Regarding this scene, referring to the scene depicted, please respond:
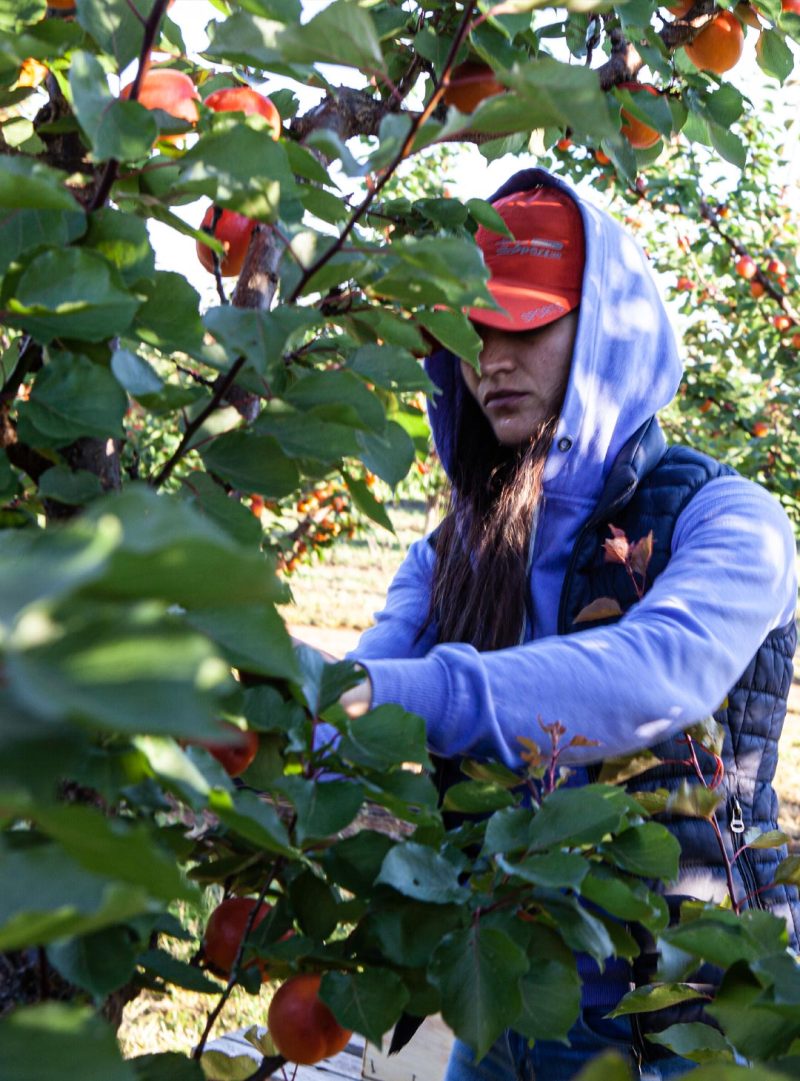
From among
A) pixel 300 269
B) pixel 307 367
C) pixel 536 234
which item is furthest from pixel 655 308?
pixel 300 269

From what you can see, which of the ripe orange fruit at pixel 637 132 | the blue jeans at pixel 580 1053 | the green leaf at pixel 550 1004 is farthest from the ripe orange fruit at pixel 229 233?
the blue jeans at pixel 580 1053

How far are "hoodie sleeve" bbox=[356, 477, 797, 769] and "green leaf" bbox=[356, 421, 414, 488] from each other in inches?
10.4

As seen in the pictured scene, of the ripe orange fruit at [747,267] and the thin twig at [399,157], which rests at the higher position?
the thin twig at [399,157]

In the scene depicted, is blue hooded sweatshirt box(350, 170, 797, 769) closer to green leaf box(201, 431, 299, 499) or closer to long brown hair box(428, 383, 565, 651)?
long brown hair box(428, 383, 565, 651)

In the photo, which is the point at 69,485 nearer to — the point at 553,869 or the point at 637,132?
the point at 553,869

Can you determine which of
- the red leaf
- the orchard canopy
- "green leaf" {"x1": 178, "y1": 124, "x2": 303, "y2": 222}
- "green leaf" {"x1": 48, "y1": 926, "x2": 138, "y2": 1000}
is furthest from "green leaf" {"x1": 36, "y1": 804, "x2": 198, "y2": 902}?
the red leaf

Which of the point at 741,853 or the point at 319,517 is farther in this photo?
the point at 319,517

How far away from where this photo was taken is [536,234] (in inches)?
70.2

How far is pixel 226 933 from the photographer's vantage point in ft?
3.11

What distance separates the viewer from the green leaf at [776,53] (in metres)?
1.41

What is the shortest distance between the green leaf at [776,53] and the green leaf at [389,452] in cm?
84

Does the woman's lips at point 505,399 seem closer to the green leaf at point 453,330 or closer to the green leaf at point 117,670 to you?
the green leaf at point 453,330

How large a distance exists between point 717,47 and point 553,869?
1.16 metres

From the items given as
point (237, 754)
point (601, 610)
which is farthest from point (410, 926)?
point (601, 610)
